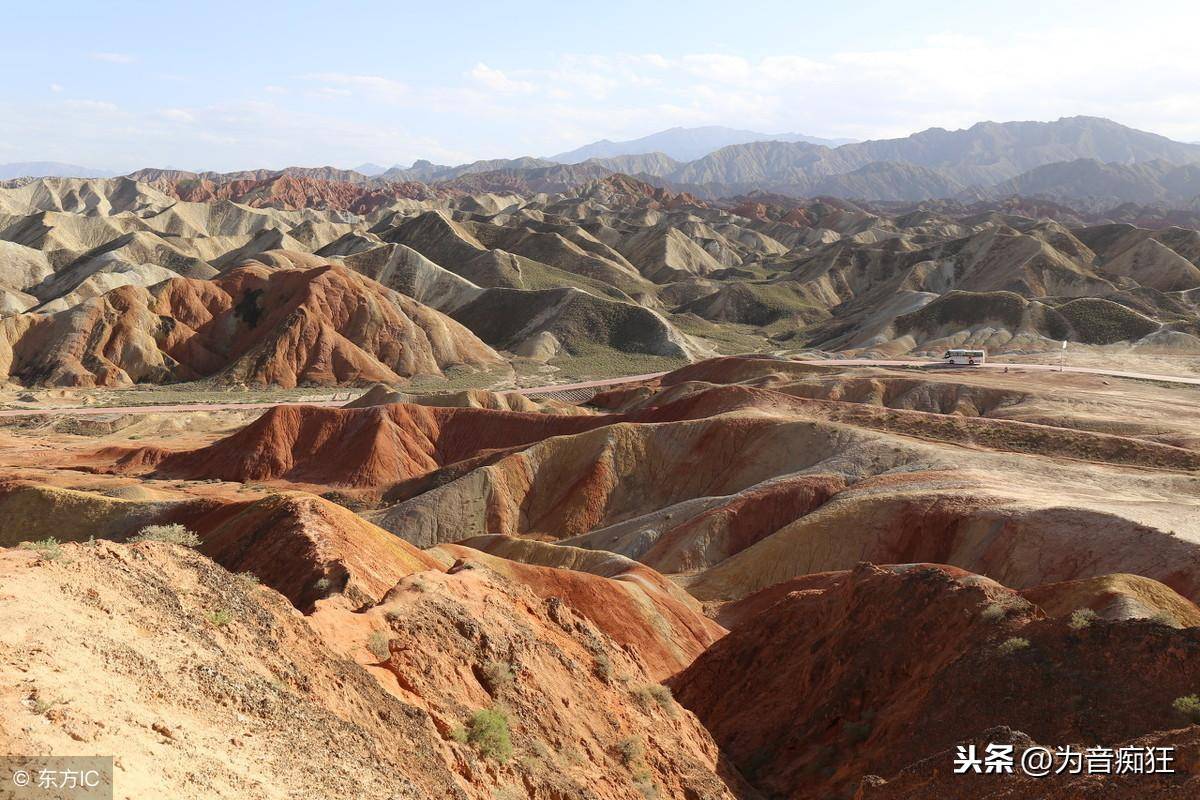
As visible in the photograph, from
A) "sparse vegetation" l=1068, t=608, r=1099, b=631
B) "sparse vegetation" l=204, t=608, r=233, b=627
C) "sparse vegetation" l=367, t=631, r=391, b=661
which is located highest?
"sparse vegetation" l=204, t=608, r=233, b=627

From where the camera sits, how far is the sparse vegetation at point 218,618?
503 inches

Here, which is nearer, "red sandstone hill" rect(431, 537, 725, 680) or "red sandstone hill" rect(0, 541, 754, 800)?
"red sandstone hill" rect(0, 541, 754, 800)

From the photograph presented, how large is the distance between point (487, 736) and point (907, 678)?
421 inches

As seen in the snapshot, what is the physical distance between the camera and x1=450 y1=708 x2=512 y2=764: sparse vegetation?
14031mm

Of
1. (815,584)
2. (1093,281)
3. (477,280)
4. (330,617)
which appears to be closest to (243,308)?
(477,280)

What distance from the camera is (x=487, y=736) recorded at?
1418 cm

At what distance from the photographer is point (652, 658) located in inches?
1025

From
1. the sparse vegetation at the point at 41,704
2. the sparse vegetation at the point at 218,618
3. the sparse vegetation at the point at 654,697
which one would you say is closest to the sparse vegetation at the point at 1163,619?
the sparse vegetation at the point at 654,697

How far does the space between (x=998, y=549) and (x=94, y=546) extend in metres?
27.7

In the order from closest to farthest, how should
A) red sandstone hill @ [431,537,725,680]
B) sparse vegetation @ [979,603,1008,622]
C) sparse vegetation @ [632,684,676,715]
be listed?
sparse vegetation @ [979,603,1008,622], sparse vegetation @ [632,684,676,715], red sandstone hill @ [431,537,725,680]

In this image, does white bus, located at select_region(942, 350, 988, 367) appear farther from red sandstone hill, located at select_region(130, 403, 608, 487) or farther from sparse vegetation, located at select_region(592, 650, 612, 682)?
sparse vegetation, located at select_region(592, 650, 612, 682)

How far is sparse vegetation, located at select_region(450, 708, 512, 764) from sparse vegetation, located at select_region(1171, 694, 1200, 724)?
430 inches

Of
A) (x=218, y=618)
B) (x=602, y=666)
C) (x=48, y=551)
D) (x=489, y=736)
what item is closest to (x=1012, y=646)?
(x=602, y=666)

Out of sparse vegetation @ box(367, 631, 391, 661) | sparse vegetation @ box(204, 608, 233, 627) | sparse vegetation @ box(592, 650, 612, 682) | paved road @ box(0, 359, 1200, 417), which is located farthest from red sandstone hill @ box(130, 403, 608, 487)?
sparse vegetation @ box(204, 608, 233, 627)
